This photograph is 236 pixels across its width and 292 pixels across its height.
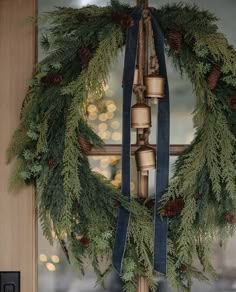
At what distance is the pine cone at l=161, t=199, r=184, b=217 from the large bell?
0.25 metres

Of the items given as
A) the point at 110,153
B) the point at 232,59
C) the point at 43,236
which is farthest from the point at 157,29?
the point at 43,236

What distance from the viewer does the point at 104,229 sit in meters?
1.90

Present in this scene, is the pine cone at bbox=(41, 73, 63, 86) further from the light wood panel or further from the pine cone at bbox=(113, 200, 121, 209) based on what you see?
the pine cone at bbox=(113, 200, 121, 209)

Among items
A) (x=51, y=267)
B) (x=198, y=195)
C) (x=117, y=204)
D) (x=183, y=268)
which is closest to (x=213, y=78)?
(x=198, y=195)

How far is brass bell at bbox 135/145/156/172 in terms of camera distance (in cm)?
196

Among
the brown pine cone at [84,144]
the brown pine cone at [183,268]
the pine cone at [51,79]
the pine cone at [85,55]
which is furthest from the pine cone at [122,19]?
the brown pine cone at [183,268]

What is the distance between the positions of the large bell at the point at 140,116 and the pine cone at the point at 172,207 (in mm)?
251

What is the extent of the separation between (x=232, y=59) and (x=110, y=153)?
49 cm

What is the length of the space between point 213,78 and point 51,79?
48cm

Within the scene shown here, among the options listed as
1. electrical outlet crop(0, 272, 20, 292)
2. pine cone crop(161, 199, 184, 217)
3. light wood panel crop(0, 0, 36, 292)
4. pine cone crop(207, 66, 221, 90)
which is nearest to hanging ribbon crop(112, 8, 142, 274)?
pine cone crop(161, 199, 184, 217)

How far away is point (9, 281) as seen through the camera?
6.80 ft

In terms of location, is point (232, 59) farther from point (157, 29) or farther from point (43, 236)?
point (43, 236)

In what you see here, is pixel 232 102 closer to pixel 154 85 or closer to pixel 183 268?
pixel 154 85

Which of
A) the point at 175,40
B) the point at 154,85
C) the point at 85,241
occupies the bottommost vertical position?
the point at 85,241
